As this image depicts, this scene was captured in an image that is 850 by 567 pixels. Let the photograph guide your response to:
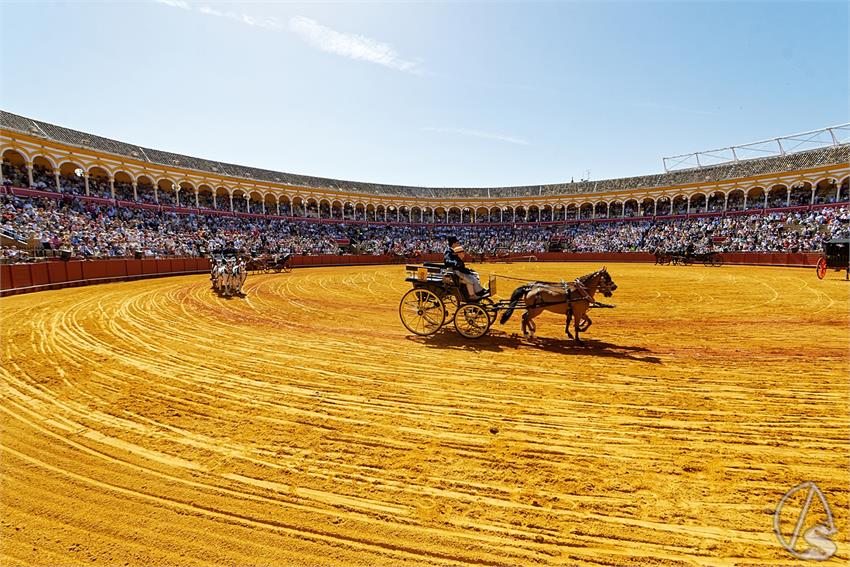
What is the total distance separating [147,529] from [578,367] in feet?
16.6

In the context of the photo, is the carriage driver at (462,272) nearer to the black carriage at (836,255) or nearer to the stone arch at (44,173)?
the black carriage at (836,255)

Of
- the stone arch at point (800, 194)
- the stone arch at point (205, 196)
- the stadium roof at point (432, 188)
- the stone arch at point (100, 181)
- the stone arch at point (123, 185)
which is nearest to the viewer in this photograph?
the stadium roof at point (432, 188)

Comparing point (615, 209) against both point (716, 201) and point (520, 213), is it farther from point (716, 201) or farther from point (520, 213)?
point (520, 213)

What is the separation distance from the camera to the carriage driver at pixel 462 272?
265 inches

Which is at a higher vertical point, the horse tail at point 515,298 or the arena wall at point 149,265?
the arena wall at point 149,265

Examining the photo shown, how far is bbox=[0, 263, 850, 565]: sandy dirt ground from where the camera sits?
2.24m

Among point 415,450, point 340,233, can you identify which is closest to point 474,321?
point 415,450

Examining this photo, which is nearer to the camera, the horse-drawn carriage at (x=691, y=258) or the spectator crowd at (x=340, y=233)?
the spectator crowd at (x=340, y=233)

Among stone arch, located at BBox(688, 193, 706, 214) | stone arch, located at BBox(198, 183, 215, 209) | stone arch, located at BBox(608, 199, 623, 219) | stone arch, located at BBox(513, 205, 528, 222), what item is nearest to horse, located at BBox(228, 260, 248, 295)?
stone arch, located at BBox(198, 183, 215, 209)

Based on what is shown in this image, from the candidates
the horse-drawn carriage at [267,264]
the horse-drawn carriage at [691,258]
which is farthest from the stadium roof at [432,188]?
the horse-drawn carriage at [267,264]

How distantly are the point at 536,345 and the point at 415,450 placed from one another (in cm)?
402

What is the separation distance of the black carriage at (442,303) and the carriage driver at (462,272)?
81 mm

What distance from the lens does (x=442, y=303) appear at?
23.0 ft

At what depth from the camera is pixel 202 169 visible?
129 feet
